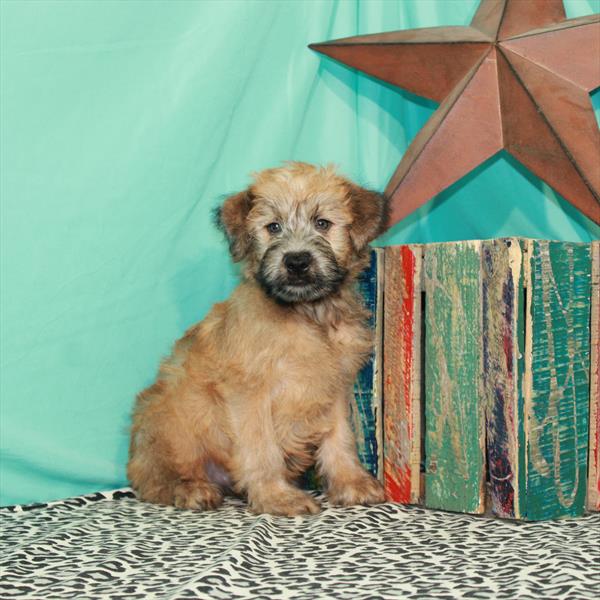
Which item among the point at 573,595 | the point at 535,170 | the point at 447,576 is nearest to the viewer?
the point at 573,595

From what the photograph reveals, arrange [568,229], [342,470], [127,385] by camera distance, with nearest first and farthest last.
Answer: [342,470], [127,385], [568,229]

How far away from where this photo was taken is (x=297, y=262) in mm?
3420

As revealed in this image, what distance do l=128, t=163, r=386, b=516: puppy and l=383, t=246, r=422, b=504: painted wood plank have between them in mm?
106

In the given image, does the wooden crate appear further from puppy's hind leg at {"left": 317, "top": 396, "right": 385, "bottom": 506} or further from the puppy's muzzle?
the puppy's muzzle

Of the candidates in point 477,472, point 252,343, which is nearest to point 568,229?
point 477,472

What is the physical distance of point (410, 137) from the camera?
4789mm

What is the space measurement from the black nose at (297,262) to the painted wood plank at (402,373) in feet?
1.63

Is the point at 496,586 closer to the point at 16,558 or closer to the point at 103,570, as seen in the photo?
the point at 103,570

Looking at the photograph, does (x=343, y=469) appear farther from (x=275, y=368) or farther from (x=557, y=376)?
(x=557, y=376)

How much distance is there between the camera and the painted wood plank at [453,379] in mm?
3451

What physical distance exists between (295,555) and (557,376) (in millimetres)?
1280

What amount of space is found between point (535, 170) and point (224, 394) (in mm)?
1813

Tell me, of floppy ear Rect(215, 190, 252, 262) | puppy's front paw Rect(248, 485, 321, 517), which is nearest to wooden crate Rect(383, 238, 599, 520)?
puppy's front paw Rect(248, 485, 321, 517)

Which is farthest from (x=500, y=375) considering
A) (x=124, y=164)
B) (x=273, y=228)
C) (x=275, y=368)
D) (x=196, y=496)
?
(x=124, y=164)
